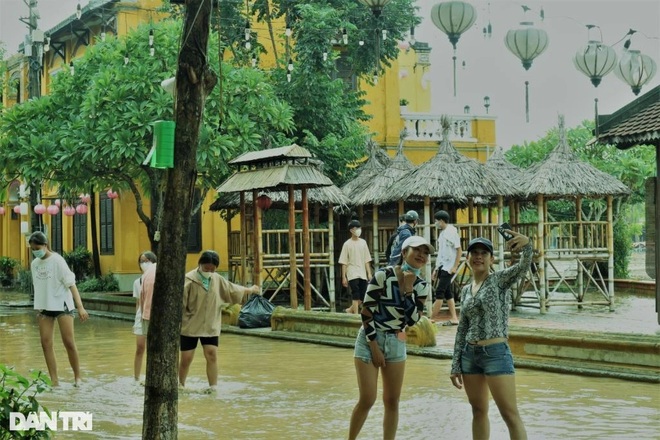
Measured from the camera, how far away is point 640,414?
10867 millimetres

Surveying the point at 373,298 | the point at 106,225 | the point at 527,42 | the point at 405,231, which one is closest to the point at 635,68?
the point at 527,42

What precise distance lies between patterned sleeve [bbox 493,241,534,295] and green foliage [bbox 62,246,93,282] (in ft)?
92.5

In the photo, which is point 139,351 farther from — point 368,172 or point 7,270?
point 7,270

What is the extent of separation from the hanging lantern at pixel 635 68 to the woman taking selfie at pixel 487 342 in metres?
9.05

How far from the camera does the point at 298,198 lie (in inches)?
1003

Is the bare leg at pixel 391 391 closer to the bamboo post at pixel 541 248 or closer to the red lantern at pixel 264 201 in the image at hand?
the red lantern at pixel 264 201

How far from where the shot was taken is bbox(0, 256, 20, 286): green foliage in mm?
43406

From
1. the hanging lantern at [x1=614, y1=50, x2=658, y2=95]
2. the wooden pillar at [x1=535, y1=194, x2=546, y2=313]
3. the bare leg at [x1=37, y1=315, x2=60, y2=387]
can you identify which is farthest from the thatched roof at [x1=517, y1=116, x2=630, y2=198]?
the bare leg at [x1=37, y1=315, x2=60, y2=387]

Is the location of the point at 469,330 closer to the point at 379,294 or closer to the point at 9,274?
the point at 379,294

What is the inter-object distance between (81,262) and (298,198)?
11827mm

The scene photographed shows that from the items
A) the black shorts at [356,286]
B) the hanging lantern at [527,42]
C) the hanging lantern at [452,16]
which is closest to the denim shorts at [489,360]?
the hanging lantern at [452,16]

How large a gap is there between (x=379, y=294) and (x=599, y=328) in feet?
40.4

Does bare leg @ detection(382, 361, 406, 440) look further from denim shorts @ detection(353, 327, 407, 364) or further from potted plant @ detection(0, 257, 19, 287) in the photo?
potted plant @ detection(0, 257, 19, 287)

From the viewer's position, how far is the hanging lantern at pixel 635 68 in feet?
53.4
